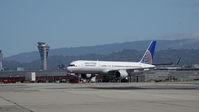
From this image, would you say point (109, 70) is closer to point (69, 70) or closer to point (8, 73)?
point (69, 70)

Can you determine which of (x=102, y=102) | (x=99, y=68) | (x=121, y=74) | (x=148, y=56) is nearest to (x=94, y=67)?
(x=99, y=68)

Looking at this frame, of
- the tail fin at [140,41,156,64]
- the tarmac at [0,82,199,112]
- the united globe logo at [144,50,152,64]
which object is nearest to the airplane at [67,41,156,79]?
the tail fin at [140,41,156,64]

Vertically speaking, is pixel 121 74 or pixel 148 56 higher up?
pixel 148 56

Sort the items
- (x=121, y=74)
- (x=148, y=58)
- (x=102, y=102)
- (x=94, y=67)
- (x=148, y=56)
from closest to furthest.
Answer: (x=102, y=102) → (x=121, y=74) → (x=94, y=67) → (x=148, y=58) → (x=148, y=56)

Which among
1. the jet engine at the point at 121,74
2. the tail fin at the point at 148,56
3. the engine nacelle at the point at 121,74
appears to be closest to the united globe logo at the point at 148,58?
the tail fin at the point at 148,56

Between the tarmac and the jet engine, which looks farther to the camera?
the jet engine

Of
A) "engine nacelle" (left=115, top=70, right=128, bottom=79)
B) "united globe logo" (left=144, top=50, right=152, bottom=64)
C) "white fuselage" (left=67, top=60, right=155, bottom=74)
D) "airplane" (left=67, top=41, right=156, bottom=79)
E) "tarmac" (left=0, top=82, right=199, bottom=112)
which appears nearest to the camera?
"tarmac" (left=0, top=82, right=199, bottom=112)

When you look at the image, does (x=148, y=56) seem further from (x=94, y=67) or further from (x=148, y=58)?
(x=94, y=67)

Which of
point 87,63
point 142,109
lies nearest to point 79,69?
point 87,63

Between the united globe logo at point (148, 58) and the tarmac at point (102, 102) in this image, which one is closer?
the tarmac at point (102, 102)

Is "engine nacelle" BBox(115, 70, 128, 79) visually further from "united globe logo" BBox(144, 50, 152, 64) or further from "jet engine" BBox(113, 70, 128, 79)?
"united globe logo" BBox(144, 50, 152, 64)

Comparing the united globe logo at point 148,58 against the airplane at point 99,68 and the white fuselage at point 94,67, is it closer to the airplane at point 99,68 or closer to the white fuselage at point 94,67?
the airplane at point 99,68

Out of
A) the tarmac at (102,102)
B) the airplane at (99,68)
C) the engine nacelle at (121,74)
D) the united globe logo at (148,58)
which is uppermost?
Result: the united globe logo at (148,58)

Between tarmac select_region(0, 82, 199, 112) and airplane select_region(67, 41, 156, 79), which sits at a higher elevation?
airplane select_region(67, 41, 156, 79)
